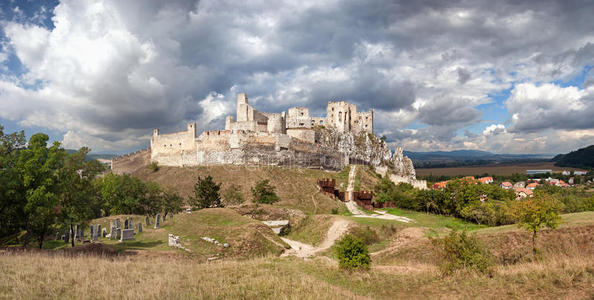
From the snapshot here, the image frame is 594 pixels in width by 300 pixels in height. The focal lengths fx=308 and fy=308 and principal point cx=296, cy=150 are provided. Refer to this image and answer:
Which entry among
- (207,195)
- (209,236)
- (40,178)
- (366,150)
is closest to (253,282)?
(209,236)

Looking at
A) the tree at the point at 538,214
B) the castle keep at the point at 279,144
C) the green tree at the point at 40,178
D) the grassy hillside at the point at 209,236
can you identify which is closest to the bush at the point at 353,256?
the grassy hillside at the point at 209,236

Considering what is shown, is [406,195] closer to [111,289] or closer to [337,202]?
[337,202]

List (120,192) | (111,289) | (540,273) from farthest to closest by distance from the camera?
1. (120,192)
2. (540,273)
3. (111,289)

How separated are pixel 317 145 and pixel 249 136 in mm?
15609

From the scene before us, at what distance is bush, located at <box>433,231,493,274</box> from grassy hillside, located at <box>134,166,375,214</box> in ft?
106

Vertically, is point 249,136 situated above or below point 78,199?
above

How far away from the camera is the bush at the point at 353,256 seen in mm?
15216

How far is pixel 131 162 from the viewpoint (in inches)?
3083

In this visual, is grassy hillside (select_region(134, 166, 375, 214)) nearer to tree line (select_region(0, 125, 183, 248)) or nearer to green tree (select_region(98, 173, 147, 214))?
green tree (select_region(98, 173, 147, 214))

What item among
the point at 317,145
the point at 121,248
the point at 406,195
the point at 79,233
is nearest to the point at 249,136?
the point at 317,145

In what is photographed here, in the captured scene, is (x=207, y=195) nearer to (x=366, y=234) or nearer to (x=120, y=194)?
(x=120, y=194)

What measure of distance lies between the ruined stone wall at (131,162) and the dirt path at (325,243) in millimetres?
57234

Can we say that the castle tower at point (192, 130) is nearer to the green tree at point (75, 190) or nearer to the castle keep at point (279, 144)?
the castle keep at point (279, 144)

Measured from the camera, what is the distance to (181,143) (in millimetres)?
67250
